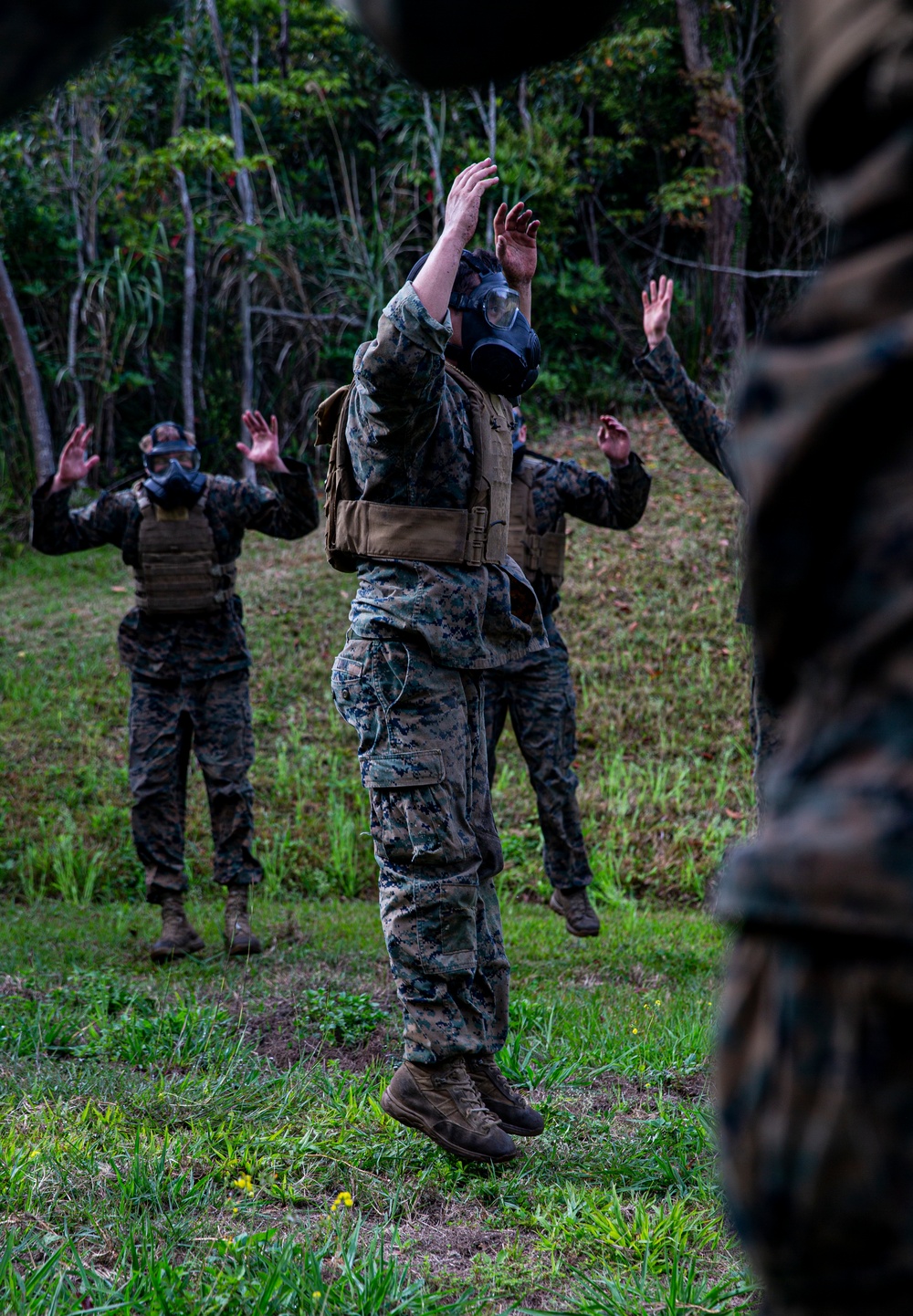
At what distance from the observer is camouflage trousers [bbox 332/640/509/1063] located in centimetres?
304

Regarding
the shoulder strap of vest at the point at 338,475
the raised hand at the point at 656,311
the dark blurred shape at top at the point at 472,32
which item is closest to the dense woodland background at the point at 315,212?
the raised hand at the point at 656,311

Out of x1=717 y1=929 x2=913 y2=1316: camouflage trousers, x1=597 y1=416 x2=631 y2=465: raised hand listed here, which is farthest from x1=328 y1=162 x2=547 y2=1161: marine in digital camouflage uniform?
x1=597 y1=416 x2=631 y2=465: raised hand

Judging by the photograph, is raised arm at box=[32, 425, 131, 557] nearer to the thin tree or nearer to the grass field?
the grass field

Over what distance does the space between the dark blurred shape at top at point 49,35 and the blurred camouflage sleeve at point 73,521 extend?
490 cm

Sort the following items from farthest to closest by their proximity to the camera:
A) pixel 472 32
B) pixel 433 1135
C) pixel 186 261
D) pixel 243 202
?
pixel 243 202 < pixel 186 261 < pixel 433 1135 < pixel 472 32

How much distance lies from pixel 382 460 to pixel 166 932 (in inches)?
130

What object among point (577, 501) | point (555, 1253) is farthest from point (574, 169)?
point (555, 1253)

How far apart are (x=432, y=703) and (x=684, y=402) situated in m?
1.99

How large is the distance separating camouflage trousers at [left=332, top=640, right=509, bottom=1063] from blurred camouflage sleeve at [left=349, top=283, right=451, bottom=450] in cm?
58

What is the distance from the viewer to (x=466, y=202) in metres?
3.01

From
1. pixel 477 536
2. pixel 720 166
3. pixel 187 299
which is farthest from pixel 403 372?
pixel 720 166

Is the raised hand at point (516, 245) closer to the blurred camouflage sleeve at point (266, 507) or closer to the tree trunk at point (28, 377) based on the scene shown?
the blurred camouflage sleeve at point (266, 507)

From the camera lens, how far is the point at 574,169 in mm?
15484

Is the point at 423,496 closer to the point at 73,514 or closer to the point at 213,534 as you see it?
the point at 213,534
